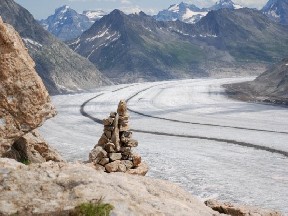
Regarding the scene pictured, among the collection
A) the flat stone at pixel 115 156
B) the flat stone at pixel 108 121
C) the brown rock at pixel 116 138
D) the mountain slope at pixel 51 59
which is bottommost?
the flat stone at pixel 115 156

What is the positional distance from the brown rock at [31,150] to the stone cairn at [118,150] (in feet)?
5.23

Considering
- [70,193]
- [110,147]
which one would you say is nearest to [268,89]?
[110,147]

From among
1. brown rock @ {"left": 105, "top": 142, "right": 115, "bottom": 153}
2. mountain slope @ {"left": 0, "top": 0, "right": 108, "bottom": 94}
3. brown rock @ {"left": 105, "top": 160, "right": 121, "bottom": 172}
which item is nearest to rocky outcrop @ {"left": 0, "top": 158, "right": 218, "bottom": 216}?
brown rock @ {"left": 105, "top": 160, "right": 121, "bottom": 172}

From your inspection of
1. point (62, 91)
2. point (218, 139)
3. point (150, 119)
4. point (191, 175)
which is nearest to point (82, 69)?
point (62, 91)

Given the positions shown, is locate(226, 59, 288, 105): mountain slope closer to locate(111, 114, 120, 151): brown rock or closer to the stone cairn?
the stone cairn

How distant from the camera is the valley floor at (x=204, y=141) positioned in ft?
74.2

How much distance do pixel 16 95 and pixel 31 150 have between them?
145 inches

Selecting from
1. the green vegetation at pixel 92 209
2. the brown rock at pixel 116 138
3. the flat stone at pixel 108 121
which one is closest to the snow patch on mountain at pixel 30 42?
the flat stone at pixel 108 121

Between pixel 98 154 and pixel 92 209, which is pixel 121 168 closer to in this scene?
pixel 98 154

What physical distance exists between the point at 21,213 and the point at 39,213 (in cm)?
29

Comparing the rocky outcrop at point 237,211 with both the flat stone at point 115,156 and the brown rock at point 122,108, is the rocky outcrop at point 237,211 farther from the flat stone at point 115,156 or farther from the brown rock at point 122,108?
the brown rock at point 122,108

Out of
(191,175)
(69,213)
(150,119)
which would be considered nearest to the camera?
(69,213)

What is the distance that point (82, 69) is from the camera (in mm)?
120438

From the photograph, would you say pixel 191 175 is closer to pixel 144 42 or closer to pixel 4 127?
pixel 4 127
